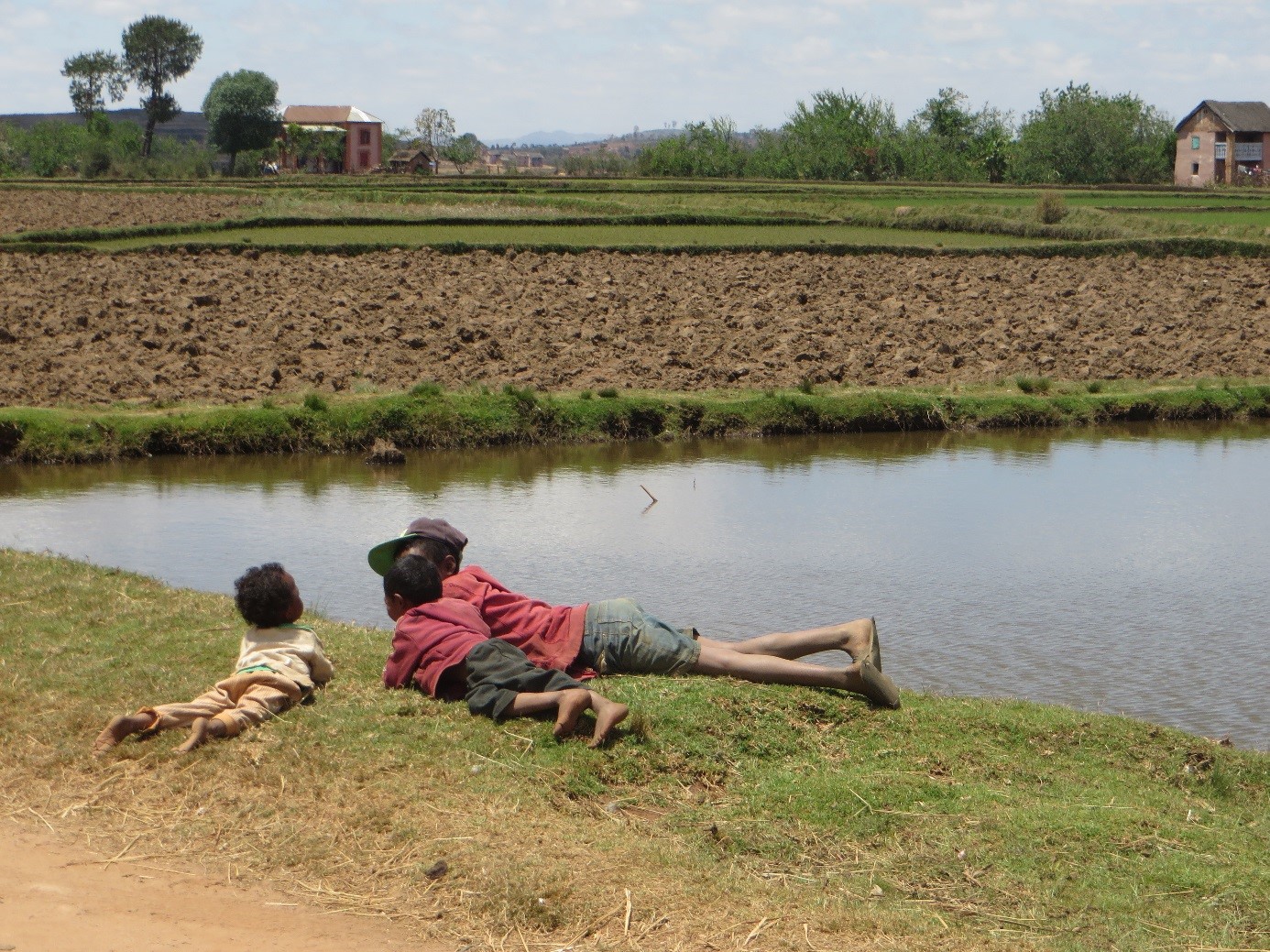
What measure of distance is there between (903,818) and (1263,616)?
204 inches

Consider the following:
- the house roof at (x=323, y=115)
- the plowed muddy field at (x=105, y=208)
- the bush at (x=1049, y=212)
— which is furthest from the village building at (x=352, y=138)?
the bush at (x=1049, y=212)

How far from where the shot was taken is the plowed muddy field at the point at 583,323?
18.4 metres

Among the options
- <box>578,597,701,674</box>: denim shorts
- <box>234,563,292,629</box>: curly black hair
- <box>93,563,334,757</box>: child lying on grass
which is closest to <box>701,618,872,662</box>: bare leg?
<box>578,597,701,674</box>: denim shorts

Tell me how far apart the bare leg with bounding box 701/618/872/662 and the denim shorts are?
0.19 m

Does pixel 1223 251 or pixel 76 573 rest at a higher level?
pixel 1223 251

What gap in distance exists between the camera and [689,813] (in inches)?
188

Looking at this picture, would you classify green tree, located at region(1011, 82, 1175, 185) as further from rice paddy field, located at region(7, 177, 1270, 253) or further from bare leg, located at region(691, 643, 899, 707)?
bare leg, located at region(691, 643, 899, 707)

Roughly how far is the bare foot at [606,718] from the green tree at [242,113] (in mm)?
96807

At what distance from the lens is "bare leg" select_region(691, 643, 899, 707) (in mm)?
5758

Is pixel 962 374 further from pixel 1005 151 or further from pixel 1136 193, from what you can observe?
pixel 1005 151

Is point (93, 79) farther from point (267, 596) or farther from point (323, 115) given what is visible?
point (267, 596)

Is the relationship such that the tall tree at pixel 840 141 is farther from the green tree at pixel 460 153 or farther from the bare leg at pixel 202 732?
the bare leg at pixel 202 732

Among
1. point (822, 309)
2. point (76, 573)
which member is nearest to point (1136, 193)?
point (822, 309)

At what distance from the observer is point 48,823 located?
185 inches
